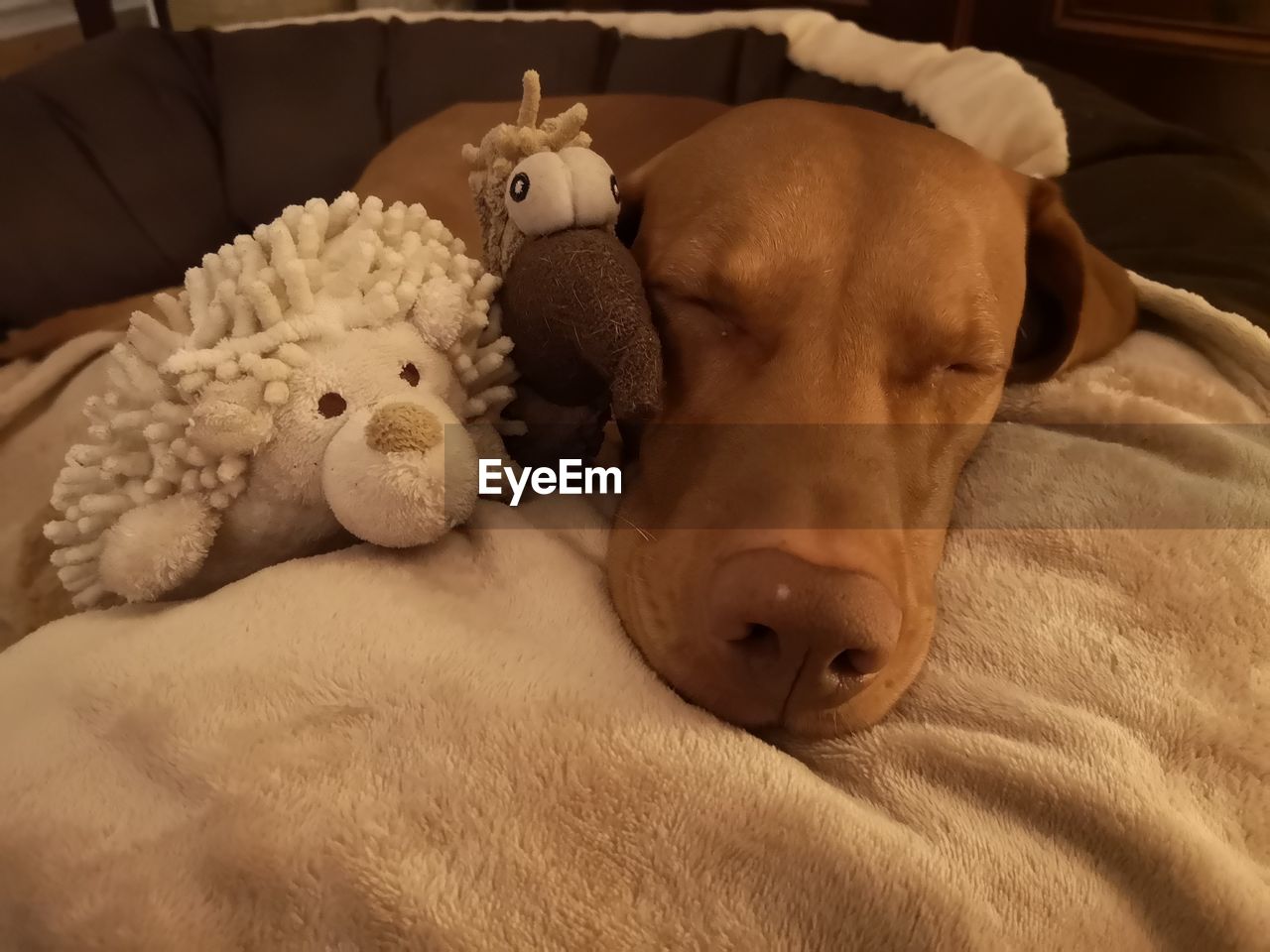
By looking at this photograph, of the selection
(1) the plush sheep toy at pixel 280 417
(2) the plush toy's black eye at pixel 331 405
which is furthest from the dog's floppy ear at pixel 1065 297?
(2) the plush toy's black eye at pixel 331 405

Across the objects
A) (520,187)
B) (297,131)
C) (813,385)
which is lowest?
(297,131)

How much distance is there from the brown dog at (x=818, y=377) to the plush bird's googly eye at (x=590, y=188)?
0.37 feet

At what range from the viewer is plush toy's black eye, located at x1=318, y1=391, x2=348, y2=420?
1.04 m

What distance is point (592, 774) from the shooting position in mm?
823

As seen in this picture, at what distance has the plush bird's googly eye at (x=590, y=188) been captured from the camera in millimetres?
1162

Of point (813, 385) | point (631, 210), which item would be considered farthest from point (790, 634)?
point (631, 210)

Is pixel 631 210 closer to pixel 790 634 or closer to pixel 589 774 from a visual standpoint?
pixel 790 634

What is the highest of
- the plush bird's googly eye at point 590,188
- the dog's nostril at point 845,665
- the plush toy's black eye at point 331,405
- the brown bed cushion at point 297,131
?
the plush bird's googly eye at point 590,188

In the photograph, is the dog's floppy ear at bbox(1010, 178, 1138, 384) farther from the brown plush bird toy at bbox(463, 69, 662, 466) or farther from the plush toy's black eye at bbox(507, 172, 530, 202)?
the plush toy's black eye at bbox(507, 172, 530, 202)

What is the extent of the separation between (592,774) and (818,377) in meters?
0.53

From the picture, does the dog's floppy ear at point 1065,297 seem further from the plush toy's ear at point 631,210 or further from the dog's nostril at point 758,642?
the dog's nostril at point 758,642

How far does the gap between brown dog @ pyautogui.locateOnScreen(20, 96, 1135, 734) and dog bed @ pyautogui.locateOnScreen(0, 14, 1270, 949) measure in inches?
2.5

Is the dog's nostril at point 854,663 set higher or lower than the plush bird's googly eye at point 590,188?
lower

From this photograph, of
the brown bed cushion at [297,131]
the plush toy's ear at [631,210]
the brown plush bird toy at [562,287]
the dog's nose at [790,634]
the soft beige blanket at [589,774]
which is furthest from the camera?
the brown bed cushion at [297,131]
